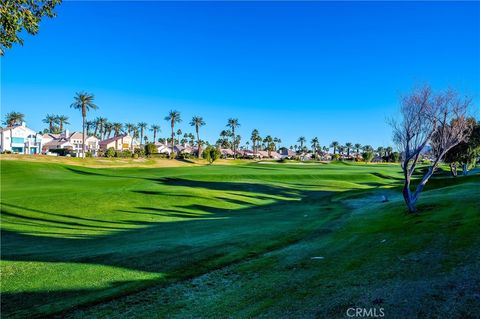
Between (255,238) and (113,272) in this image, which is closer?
(113,272)

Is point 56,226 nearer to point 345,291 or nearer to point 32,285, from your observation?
point 32,285

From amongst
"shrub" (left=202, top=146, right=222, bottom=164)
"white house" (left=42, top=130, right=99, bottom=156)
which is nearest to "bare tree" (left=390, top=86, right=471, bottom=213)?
"shrub" (left=202, top=146, right=222, bottom=164)

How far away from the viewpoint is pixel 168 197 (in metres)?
36.1

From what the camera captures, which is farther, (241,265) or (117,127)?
(117,127)

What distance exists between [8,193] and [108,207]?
40.9 feet

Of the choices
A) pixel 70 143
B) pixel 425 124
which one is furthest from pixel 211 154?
pixel 425 124

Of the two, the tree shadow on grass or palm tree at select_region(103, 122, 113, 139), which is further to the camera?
palm tree at select_region(103, 122, 113, 139)

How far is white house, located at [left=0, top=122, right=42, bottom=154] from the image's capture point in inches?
4427

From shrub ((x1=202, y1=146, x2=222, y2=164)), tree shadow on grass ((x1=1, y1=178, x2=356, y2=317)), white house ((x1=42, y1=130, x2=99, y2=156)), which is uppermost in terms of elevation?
white house ((x1=42, y1=130, x2=99, y2=156))

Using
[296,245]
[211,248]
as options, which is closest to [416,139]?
[296,245]

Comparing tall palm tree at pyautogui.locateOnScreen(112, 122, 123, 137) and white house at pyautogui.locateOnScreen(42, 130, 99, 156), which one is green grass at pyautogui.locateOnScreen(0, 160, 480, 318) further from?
tall palm tree at pyautogui.locateOnScreen(112, 122, 123, 137)

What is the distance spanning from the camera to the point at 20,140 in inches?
4587

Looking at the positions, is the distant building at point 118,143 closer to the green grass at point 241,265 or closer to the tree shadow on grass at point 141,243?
the tree shadow on grass at point 141,243

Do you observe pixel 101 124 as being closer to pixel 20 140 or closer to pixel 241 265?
pixel 20 140
